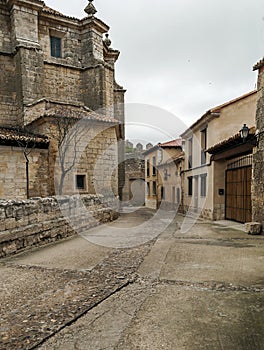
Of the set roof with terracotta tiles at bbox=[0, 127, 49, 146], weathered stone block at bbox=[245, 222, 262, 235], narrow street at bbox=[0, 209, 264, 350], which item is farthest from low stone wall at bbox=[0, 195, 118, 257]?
weathered stone block at bbox=[245, 222, 262, 235]

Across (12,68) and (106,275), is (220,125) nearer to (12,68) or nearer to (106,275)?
(106,275)

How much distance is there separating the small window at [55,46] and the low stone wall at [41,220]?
10887 millimetres

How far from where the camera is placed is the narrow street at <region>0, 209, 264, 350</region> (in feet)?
7.19

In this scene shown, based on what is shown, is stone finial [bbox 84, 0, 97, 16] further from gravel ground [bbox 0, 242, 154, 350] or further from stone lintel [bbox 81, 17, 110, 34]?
gravel ground [bbox 0, 242, 154, 350]

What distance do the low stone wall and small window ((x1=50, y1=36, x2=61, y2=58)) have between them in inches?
429

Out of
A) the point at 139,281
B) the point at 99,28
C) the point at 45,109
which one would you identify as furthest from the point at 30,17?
the point at 139,281

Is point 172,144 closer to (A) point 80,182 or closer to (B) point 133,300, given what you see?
(A) point 80,182

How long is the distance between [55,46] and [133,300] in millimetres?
15869

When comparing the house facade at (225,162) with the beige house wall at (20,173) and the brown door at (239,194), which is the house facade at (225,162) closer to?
the brown door at (239,194)

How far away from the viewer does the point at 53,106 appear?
12.6m

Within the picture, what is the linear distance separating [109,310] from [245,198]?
756 centimetres

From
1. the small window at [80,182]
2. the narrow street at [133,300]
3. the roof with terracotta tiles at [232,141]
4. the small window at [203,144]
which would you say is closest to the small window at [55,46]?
the small window at [80,182]

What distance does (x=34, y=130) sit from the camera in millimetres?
11844

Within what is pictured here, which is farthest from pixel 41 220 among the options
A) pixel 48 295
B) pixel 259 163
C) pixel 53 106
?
pixel 53 106
